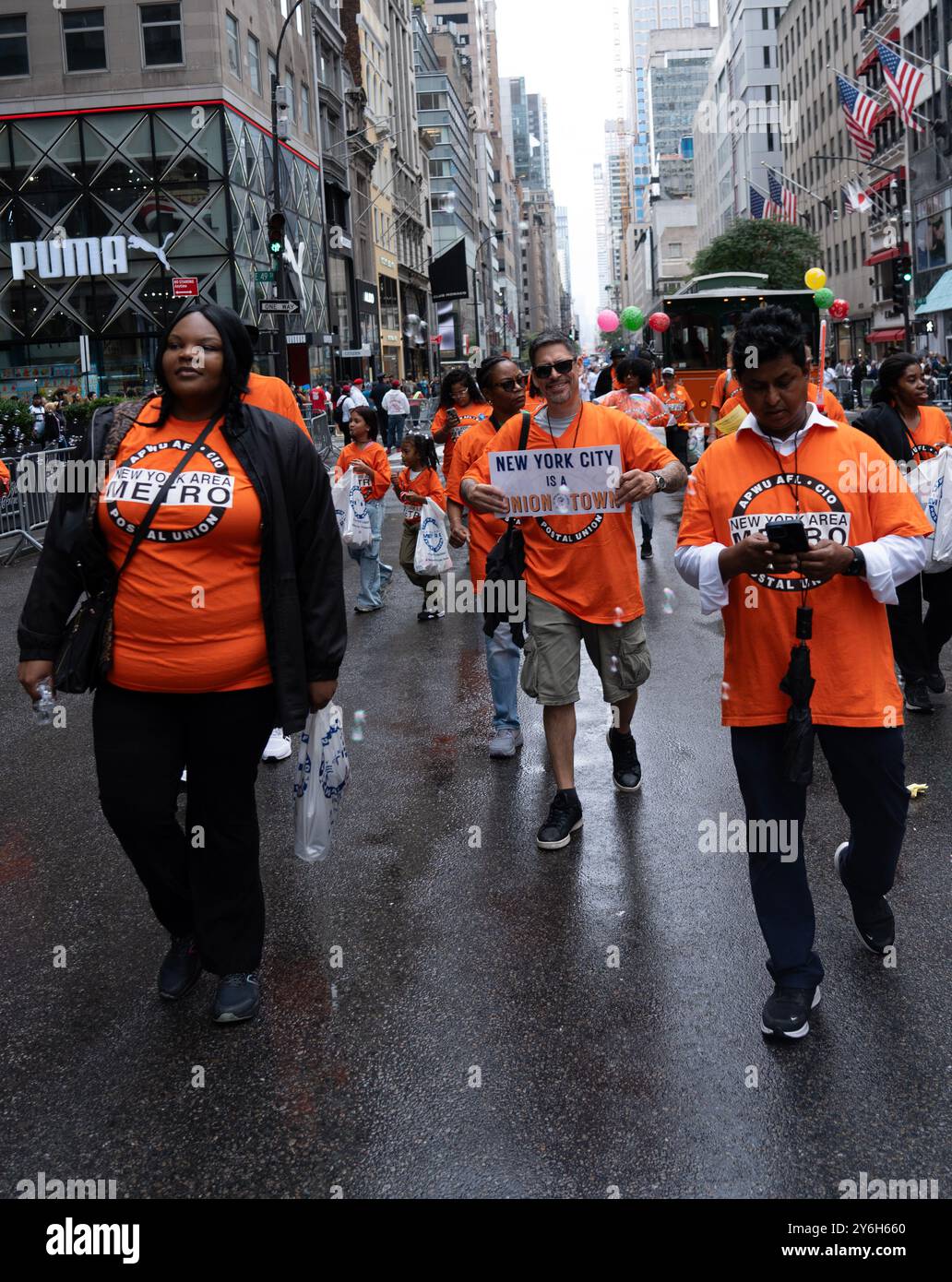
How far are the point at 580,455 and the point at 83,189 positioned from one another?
36062 mm

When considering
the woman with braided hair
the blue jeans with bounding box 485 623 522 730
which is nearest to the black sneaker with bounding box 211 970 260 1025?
the woman with braided hair

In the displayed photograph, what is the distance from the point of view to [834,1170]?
3066 mm

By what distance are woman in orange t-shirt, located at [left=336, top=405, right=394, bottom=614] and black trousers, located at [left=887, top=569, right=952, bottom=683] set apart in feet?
16.4

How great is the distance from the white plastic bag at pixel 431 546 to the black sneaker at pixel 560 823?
4.26 metres

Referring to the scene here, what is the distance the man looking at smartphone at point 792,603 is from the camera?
11.6ft

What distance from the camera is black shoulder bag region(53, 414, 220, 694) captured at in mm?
3662

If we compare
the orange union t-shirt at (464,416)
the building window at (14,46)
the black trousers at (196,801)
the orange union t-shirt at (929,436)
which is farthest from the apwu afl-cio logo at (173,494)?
the building window at (14,46)

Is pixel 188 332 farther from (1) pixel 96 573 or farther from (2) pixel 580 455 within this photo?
(2) pixel 580 455

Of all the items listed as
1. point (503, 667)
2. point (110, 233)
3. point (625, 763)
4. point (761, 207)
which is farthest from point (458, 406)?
point (761, 207)

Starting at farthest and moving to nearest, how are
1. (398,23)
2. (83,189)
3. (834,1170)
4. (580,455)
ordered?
1. (398,23)
2. (83,189)
3. (580,455)
4. (834,1170)

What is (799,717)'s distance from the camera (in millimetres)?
3555

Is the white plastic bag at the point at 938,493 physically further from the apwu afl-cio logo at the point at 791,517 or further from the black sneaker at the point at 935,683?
the apwu afl-cio logo at the point at 791,517

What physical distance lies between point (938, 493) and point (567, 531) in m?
2.40
